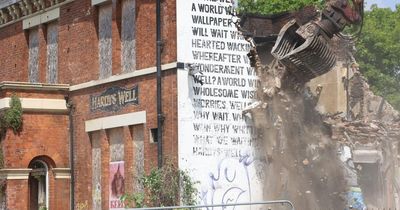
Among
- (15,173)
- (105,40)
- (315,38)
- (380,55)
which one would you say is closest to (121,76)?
(105,40)

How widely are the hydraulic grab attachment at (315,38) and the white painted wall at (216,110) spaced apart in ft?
4.53

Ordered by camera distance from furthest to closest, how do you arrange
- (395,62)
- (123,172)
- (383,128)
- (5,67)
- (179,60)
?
1. (395,62)
2. (5,67)
3. (383,128)
4. (123,172)
5. (179,60)

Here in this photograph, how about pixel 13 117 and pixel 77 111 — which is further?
pixel 77 111

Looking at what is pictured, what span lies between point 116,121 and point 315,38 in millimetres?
5956

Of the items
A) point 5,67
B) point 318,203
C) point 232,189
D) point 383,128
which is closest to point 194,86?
point 232,189

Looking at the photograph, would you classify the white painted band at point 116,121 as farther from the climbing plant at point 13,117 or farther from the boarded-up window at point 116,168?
the climbing plant at point 13,117

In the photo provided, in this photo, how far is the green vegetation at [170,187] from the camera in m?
21.8

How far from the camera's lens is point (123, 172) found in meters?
24.1

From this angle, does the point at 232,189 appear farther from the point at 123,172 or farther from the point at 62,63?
the point at 62,63

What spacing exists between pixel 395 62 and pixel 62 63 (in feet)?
82.0

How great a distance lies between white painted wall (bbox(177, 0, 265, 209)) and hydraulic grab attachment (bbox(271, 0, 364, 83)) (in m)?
1.38

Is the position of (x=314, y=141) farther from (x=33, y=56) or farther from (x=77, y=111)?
(x=33, y=56)

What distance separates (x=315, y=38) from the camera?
22156 millimetres

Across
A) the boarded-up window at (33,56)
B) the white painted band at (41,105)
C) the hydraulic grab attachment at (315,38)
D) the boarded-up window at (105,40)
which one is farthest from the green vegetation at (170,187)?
the boarded-up window at (33,56)
